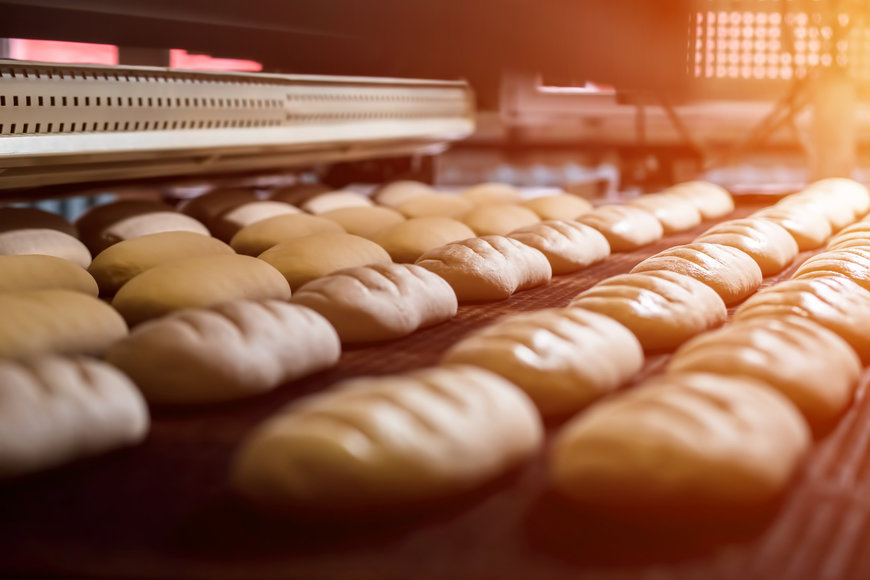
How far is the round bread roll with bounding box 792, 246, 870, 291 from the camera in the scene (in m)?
1.87

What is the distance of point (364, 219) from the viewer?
9.04 feet

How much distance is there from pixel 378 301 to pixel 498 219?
1.15 m

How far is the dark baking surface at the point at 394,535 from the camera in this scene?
886mm

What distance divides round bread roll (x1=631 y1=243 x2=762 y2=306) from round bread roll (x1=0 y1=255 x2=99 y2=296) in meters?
1.26

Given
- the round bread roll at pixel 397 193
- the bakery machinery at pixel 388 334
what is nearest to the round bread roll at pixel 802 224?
the bakery machinery at pixel 388 334

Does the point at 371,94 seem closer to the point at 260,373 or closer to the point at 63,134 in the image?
the point at 63,134

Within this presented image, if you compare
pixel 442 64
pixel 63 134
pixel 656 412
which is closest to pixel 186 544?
pixel 656 412

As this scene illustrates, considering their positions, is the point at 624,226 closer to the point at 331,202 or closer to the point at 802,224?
the point at 802,224

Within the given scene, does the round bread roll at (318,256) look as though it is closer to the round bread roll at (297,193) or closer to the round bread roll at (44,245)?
the round bread roll at (44,245)

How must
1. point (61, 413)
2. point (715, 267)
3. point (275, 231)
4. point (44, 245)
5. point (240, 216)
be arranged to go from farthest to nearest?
point (240, 216) < point (275, 231) < point (44, 245) < point (715, 267) < point (61, 413)

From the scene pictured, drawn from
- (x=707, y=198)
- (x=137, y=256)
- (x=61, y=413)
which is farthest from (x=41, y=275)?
(x=707, y=198)

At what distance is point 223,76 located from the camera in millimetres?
2500

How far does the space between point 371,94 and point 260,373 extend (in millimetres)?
2097

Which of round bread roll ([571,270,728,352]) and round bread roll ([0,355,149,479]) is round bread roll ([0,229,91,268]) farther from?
round bread roll ([571,270,728,352])
